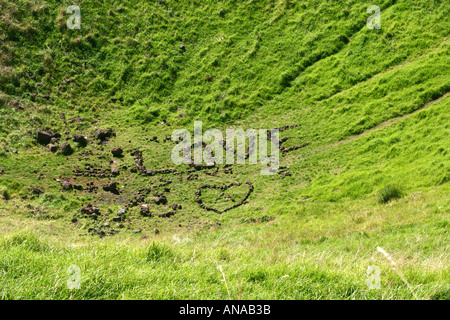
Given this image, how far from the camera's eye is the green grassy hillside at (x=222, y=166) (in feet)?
15.3

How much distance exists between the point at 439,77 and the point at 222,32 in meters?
22.4

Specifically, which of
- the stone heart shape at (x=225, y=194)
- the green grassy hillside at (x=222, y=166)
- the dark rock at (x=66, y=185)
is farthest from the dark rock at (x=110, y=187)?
the stone heart shape at (x=225, y=194)

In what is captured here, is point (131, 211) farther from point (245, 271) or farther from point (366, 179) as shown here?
point (245, 271)

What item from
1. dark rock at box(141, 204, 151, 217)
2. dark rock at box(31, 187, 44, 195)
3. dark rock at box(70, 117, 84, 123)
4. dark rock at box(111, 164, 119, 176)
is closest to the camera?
dark rock at box(141, 204, 151, 217)

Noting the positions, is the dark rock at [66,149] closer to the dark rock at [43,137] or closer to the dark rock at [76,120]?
the dark rock at [43,137]

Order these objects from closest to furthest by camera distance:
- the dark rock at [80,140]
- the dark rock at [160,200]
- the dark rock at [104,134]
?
the dark rock at [160,200] < the dark rock at [80,140] < the dark rock at [104,134]

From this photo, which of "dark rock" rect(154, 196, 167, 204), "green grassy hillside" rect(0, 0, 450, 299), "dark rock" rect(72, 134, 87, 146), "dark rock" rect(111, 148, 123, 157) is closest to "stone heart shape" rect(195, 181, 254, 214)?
"green grassy hillside" rect(0, 0, 450, 299)

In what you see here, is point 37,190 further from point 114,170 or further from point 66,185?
point 114,170

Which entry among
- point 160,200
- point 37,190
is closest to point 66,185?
point 37,190

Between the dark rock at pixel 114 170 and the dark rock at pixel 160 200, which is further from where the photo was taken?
the dark rock at pixel 114 170

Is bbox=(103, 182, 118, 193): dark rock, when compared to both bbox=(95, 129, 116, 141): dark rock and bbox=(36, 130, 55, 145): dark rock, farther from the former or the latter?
bbox=(36, 130, 55, 145): dark rock

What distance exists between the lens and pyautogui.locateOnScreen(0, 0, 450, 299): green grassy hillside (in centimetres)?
467

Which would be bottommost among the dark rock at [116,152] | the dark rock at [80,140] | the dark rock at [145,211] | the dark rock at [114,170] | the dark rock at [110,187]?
the dark rock at [145,211]
